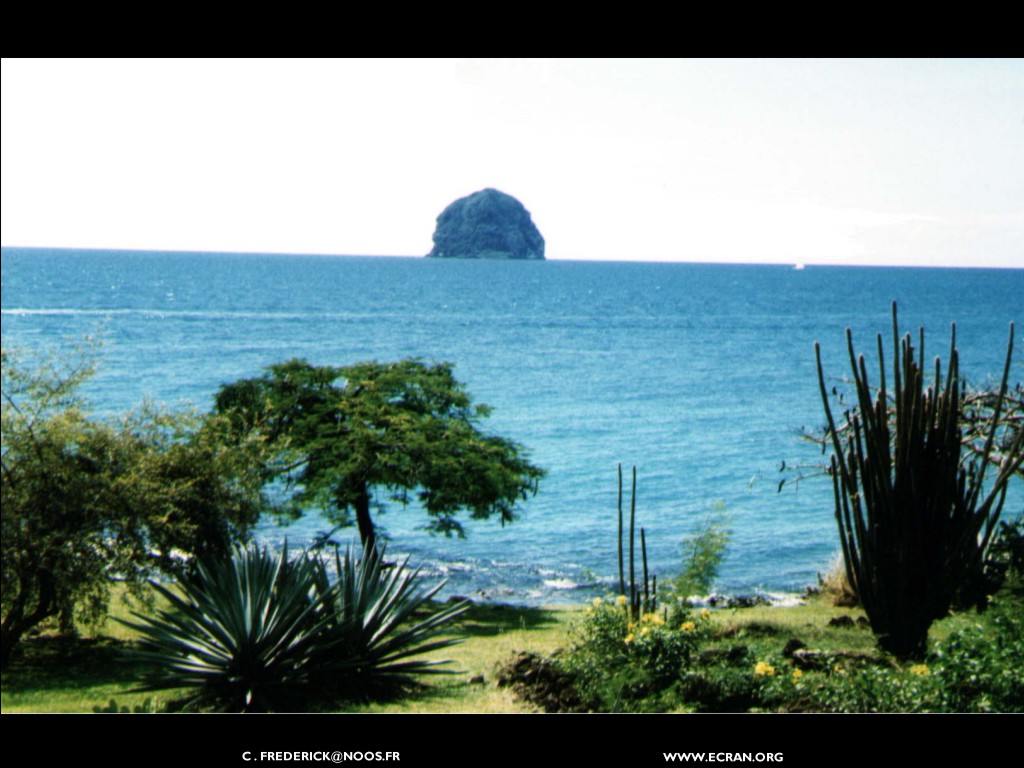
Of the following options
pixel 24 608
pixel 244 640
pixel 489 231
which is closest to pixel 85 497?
pixel 24 608

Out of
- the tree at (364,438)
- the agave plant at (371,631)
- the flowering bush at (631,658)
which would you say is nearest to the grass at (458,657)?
the agave plant at (371,631)

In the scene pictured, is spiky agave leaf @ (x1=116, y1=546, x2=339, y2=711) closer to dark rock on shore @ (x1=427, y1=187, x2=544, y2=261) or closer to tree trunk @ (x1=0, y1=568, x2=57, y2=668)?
tree trunk @ (x1=0, y1=568, x2=57, y2=668)

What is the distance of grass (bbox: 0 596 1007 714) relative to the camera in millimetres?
6500

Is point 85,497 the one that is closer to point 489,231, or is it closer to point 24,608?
point 24,608

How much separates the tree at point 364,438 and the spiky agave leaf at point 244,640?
3200mm

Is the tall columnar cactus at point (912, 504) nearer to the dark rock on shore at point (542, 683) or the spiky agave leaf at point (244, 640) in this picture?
the dark rock on shore at point (542, 683)

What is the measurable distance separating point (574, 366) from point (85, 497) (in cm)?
2347

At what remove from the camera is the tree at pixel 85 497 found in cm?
706

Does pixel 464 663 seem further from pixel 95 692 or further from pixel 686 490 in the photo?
pixel 686 490

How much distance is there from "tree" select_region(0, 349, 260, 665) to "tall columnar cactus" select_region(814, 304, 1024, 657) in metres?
5.47

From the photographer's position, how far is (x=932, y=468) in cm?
692
